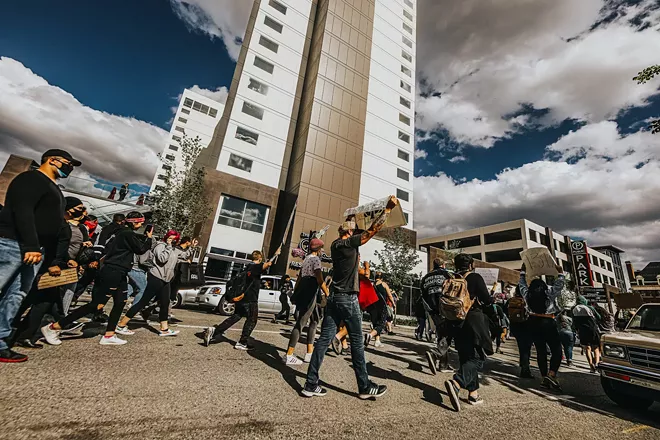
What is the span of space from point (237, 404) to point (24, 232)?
260 centimetres

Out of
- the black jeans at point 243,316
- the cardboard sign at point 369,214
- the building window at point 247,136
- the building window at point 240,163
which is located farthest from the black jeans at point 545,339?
the building window at point 247,136

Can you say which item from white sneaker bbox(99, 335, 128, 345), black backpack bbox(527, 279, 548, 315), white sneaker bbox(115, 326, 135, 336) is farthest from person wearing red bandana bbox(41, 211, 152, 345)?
black backpack bbox(527, 279, 548, 315)

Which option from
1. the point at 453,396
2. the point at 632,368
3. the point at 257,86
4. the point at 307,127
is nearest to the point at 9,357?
the point at 453,396

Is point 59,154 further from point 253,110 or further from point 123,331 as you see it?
point 253,110

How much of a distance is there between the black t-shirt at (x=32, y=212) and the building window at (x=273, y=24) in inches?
1133

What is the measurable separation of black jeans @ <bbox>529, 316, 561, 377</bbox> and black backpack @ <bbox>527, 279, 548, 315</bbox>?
0.15m

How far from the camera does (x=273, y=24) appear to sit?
25844mm

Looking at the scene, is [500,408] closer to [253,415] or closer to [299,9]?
[253,415]

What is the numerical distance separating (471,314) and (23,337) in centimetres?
570

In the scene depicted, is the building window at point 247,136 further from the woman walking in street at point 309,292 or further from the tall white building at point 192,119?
the tall white building at point 192,119

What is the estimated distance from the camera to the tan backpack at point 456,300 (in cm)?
352

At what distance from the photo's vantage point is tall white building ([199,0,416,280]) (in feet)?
70.8

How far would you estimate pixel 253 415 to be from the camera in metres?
2.37

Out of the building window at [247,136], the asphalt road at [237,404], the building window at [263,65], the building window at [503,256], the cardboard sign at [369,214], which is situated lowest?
the asphalt road at [237,404]
